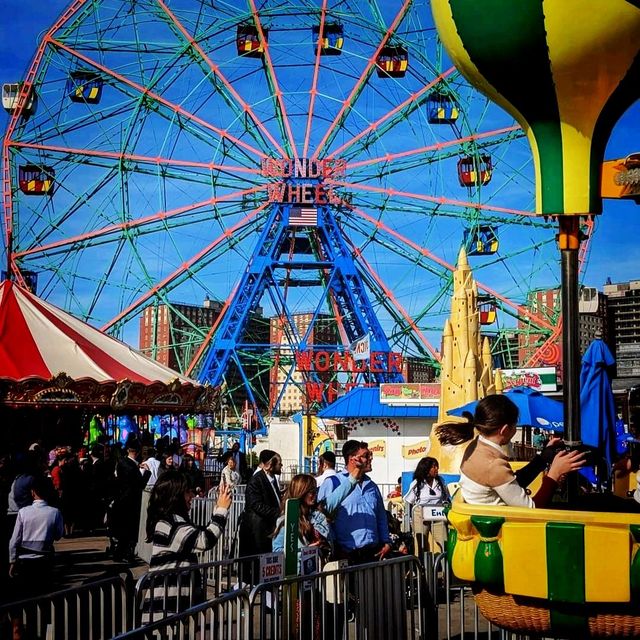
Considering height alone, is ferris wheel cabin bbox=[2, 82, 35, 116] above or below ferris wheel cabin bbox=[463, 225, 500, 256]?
above

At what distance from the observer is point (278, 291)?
119ft

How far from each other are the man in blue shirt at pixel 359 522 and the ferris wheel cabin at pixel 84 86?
28.4 m

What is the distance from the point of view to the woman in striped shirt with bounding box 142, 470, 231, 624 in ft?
18.1

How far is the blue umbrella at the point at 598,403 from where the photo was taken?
8.40 meters

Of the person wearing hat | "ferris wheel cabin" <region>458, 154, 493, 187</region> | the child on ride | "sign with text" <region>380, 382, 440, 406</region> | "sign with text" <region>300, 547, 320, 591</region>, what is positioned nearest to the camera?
the child on ride

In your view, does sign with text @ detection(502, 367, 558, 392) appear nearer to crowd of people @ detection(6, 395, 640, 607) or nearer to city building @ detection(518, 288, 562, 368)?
city building @ detection(518, 288, 562, 368)

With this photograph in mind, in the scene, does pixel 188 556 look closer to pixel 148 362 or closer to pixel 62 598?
pixel 62 598

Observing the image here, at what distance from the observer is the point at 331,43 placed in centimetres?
3462

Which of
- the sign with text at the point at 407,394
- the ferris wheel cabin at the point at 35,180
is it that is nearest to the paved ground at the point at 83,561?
the sign with text at the point at 407,394

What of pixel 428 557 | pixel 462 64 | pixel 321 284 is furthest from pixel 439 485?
pixel 321 284

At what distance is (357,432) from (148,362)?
503 centimetres

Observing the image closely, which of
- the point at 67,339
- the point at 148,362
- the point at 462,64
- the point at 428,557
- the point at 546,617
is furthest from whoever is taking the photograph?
the point at 148,362

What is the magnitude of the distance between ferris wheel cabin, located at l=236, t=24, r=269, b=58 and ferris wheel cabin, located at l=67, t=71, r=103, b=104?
498cm

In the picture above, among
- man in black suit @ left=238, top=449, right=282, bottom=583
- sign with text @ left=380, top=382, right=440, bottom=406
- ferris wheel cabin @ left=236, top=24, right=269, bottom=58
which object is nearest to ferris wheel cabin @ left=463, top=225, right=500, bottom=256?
ferris wheel cabin @ left=236, top=24, right=269, bottom=58
